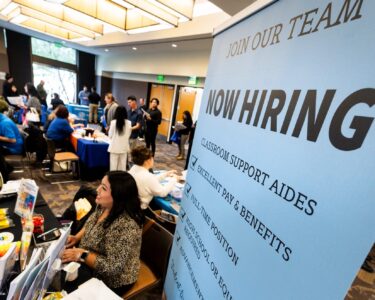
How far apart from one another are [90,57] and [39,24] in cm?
460

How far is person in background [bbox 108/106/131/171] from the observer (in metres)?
3.45

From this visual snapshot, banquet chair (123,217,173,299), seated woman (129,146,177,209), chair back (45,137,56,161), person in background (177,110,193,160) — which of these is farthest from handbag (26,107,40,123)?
banquet chair (123,217,173,299)

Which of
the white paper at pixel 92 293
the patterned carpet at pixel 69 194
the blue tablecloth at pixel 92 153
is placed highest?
the white paper at pixel 92 293

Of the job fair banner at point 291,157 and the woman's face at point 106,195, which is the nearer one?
the job fair banner at point 291,157

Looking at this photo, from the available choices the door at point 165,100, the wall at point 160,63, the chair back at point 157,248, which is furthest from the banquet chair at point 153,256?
the door at point 165,100

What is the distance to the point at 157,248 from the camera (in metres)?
1.55

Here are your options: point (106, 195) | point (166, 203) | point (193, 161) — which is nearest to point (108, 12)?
point (166, 203)

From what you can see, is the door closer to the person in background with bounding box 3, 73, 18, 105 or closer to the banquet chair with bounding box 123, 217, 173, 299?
the person in background with bounding box 3, 73, 18, 105

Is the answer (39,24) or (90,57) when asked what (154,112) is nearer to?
(39,24)

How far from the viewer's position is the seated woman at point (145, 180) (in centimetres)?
201

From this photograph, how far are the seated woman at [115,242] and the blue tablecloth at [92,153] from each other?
2.60 m

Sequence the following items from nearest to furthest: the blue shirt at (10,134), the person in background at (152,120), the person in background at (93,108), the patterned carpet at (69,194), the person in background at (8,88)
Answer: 1. the patterned carpet at (69,194)
2. the blue shirt at (10,134)
3. the person in background at (152,120)
4. the person in background at (8,88)
5. the person in background at (93,108)

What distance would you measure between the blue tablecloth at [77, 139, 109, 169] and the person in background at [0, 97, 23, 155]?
893 mm

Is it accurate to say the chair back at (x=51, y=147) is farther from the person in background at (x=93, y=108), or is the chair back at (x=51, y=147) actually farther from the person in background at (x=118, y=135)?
the person in background at (x=93, y=108)
